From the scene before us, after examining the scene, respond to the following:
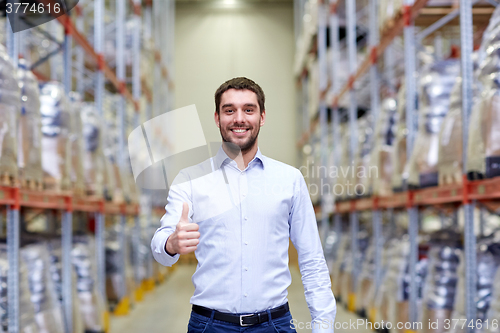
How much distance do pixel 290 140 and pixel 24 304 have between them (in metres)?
12.5

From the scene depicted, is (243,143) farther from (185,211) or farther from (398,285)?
(398,285)

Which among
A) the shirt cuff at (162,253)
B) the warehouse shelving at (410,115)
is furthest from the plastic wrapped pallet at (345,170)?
the shirt cuff at (162,253)

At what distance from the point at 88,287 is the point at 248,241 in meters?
4.39

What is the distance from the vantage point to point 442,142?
13.3ft

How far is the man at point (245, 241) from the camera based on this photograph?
6.22 feet

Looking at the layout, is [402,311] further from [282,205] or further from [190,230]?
[190,230]

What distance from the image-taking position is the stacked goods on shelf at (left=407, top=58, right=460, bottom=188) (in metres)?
4.43

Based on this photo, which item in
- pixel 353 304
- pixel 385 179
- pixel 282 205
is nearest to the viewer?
pixel 282 205

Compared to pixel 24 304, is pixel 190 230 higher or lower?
higher

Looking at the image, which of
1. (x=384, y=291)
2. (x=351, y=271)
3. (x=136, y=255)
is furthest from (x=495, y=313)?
(x=136, y=255)

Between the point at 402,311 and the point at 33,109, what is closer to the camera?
the point at 33,109

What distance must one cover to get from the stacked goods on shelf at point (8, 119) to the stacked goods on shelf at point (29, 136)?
290mm

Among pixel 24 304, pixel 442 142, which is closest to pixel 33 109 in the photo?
pixel 24 304

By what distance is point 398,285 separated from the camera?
535cm
